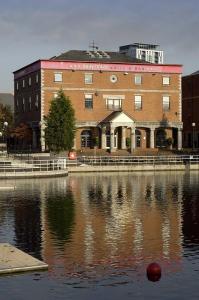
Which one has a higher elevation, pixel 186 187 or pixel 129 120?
pixel 129 120

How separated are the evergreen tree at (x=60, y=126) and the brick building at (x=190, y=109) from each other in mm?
27864

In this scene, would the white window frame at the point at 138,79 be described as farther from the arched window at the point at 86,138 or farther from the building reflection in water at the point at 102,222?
the building reflection in water at the point at 102,222

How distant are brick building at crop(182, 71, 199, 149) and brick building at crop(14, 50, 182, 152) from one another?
780 cm

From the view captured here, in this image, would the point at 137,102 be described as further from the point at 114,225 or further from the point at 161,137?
the point at 114,225

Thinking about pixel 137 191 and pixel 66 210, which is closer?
pixel 66 210

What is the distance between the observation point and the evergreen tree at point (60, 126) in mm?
76938

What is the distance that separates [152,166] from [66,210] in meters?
37.8

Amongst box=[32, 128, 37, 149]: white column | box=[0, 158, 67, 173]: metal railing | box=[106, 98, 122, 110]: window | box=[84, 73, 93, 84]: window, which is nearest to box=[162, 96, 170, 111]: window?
box=[106, 98, 122, 110]: window

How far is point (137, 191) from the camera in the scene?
159 ft

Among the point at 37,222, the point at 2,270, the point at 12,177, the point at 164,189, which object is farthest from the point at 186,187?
the point at 2,270

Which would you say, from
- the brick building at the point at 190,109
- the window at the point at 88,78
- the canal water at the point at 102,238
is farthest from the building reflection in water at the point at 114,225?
the brick building at the point at 190,109

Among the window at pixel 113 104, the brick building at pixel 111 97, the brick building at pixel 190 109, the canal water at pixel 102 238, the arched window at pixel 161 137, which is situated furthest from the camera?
the brick building at pixel 190 109

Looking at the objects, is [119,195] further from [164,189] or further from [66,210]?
[66,210]

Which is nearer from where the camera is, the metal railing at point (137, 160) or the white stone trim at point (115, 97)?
the metal railing at point (137, 160)
